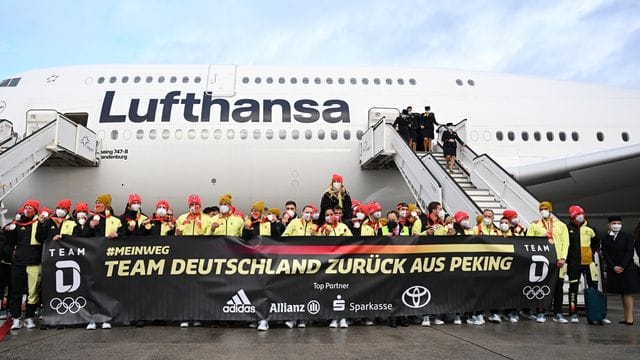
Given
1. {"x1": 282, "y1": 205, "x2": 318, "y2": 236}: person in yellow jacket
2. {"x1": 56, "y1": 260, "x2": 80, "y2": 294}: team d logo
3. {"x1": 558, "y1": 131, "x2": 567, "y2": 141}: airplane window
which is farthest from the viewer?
{"x1": 558, "y1": 131, "x2": 567, "y2": 141}: airplane window

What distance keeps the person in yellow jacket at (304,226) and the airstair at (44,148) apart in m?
6.37

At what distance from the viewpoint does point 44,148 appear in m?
10.6

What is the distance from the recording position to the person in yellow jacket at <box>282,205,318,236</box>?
698 centimetres

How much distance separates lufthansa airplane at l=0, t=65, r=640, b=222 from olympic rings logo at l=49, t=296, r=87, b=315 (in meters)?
6.02

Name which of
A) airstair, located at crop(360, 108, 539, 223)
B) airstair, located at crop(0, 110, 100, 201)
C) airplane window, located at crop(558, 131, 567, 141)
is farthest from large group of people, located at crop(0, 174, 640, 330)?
airplane window, located at crop(558, 131, 567, 141)

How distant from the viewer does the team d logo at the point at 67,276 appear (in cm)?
624

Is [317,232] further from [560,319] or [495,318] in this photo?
[560,319]

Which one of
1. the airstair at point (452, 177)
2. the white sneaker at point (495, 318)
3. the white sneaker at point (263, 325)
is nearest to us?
the white sneaker at point (263, 325)

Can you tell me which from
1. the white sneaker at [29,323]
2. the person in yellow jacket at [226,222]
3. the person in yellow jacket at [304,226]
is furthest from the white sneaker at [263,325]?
the white sneaker at [29,323]

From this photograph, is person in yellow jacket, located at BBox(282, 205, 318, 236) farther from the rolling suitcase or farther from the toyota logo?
the rolling suitcase

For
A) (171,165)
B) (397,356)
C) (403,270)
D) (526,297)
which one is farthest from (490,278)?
(171,165)

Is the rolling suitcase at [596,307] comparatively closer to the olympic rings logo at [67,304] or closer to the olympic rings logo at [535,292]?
the olympic rings logo at [535,292]

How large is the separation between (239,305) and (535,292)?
4.15 meters

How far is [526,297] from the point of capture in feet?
21.8
